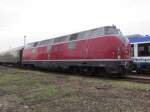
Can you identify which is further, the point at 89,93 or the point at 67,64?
the point at 67,64

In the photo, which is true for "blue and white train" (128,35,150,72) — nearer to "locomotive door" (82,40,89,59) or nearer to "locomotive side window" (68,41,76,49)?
"locomotive door" (82,40,89,59)

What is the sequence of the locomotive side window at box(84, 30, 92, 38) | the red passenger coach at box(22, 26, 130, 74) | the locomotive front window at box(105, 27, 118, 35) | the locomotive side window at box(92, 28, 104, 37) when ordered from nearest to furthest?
1. the red passenger coach at box(22, 26, 130, 74)
2. the locomotive front window at box(105, 27, 118, 35)
3. the locomotive side window at box(92, 28, 104, 37)
4. the locomotive side window at box(84, 30, 92, 38)

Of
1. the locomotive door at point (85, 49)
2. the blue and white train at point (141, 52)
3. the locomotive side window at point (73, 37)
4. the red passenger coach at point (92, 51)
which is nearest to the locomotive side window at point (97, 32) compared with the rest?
the red passenger coach at point (92, 51)

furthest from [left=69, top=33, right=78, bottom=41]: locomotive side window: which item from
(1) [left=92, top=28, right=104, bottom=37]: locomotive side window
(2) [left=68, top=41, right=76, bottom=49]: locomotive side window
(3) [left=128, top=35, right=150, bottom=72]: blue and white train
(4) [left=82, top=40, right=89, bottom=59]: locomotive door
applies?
(3) [left=128, top=35, right=150, bottom=72]: blue and white train

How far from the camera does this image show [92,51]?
725 inches

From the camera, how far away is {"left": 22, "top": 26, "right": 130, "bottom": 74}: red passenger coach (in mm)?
17000

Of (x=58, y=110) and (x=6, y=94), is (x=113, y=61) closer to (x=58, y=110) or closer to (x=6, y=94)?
(x=6, y=94)

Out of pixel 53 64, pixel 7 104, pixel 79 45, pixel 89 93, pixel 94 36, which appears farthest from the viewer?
pixel 53 64

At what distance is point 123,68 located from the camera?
16.8 metres

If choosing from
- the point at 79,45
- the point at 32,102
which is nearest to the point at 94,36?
the point at 79,45

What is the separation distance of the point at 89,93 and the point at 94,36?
858 cm

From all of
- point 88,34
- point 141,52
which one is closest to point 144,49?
point 141,52

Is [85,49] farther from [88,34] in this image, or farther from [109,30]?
[109,30]

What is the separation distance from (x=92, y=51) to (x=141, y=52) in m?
5.69
